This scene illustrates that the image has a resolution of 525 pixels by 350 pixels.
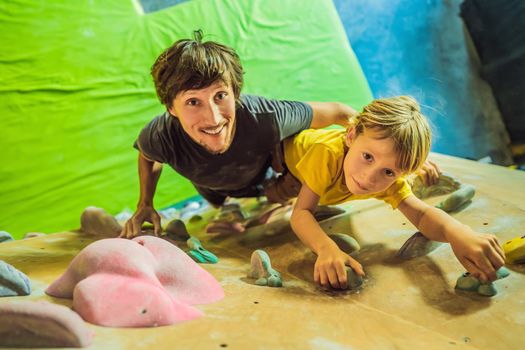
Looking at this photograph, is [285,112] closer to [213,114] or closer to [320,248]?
[213,114]

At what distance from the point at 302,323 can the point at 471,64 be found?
2137 millimetres

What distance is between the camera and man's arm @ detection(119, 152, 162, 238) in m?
1.64

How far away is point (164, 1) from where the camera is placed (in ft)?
8.17

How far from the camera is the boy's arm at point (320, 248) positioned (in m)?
1.23

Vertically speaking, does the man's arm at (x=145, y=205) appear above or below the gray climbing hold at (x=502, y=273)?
above

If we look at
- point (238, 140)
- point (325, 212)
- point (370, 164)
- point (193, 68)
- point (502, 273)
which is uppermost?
point (193, 68)

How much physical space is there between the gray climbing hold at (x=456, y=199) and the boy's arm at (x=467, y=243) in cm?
23

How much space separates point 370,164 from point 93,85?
144cm

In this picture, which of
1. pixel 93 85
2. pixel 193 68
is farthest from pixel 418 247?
pixel 93 85

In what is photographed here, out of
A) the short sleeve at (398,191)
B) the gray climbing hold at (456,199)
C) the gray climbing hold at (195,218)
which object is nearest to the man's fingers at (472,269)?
the short sleeve at (398,191)

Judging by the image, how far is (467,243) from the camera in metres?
1.19

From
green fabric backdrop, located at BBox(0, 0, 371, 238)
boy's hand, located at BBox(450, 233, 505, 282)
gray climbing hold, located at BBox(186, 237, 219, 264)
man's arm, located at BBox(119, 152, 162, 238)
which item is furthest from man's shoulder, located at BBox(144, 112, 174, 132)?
boy's hand, located at BBox(450, 233, 505, 282)

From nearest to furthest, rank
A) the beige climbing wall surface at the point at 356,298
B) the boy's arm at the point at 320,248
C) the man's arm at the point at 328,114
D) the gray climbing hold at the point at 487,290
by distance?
1. the beige climbing wall surface at the point at 356,298
2. the gray climbing hold at the point at 487,290
3. the boy's arm at the point at 320,248
4. the man's arm at the point at 328,114

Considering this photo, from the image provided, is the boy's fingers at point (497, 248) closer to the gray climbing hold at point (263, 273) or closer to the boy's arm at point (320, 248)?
the boy's arm at point (320, 248)
